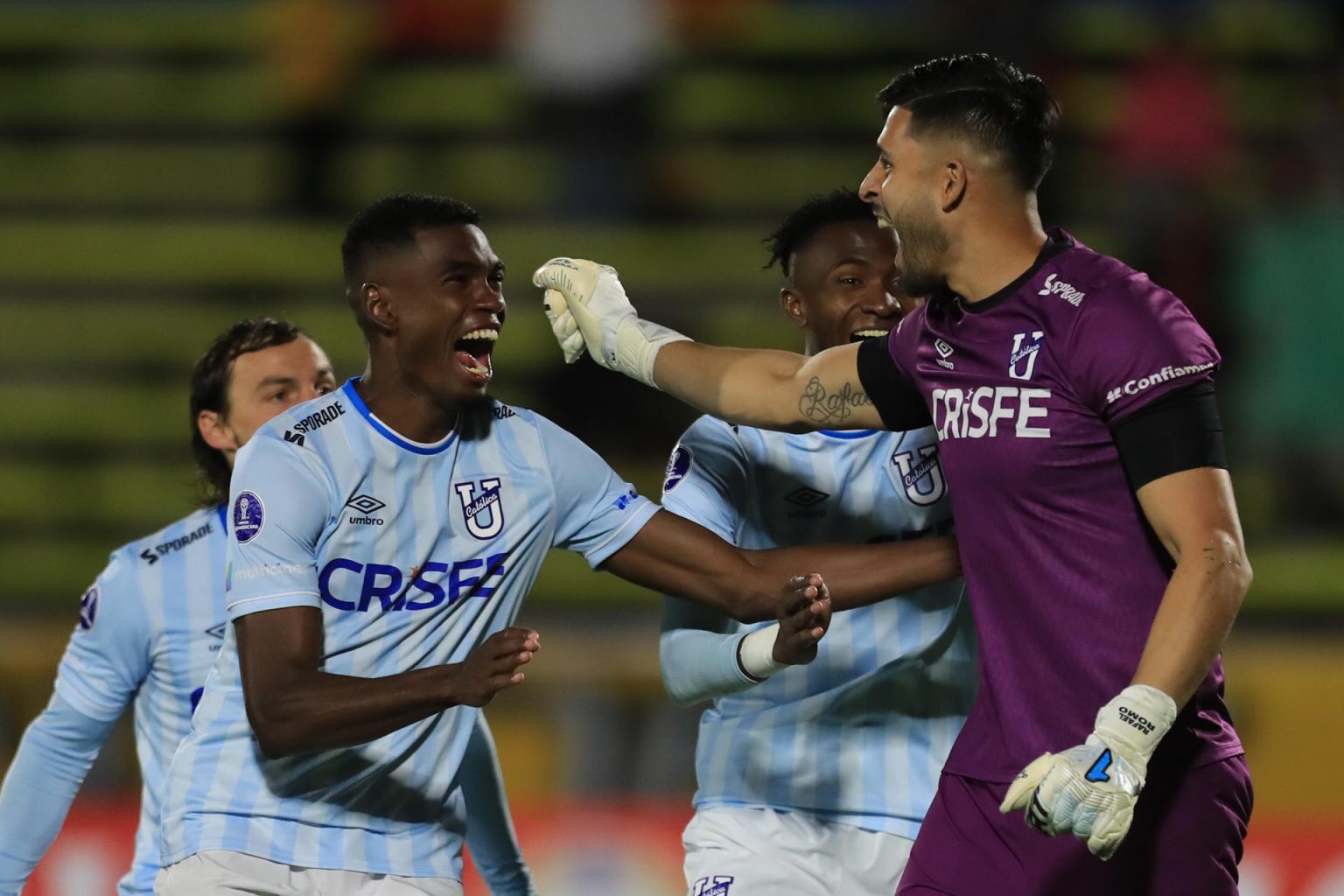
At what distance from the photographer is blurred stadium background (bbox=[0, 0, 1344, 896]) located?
9070mm

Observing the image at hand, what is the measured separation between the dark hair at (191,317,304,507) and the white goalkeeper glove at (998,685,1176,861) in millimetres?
2643

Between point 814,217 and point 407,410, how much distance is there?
1.21 meters

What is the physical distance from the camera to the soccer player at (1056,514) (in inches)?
126

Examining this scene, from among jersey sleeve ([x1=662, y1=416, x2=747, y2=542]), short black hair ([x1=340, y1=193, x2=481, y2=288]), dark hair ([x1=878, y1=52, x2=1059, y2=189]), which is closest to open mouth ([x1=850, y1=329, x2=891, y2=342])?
jersey sleeve ([x1=662, y1=416, x2=747, y2=542])

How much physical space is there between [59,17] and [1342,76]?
309 inches

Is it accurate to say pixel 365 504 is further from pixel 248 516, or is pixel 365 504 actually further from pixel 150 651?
pixel 150 651

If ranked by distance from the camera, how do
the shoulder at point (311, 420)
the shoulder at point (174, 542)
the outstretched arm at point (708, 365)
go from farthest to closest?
1. the shoulder at point (174, 542)
2. the outstretched arm at point (708, 365)
3. the shoulder at point (311, 420)

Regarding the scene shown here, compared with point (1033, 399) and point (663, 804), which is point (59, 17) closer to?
point (663, 804)

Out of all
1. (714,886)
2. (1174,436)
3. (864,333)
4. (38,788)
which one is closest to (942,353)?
(1174,436)

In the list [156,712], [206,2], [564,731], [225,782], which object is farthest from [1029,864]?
[206,2]

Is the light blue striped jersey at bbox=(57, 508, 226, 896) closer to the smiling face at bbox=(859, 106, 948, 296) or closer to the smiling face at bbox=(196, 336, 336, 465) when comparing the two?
the smiling face at bbox=(196, 336, 336, 465)

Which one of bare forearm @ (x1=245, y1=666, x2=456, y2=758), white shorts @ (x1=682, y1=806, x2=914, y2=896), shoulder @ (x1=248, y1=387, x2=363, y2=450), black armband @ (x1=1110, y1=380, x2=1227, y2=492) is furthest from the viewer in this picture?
white shorts @ (x1=682, y1=806, x2=914, y2=896)

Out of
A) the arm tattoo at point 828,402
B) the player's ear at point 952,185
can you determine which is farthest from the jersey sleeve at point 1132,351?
the arm tattoo at point 828,402

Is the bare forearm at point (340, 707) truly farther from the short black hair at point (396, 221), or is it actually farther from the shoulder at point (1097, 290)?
the shoulder at point (1097, 290)
